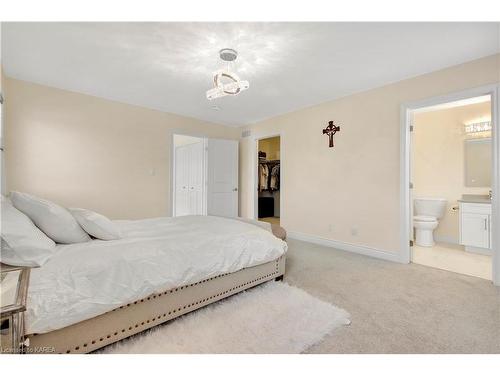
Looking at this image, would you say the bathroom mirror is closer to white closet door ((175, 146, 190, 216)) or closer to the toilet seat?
the toilet seat

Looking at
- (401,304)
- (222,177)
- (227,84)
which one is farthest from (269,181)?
(401,304)

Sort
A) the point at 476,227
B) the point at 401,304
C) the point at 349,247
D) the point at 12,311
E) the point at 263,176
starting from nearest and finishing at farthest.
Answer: the point at 12,311
the point at 401,304
the point at 476,227
the point at 349,247
the point at 263,176

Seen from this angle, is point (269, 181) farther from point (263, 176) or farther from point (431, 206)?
point (431, 206)

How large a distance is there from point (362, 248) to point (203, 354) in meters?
2.78

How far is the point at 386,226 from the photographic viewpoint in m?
3.15

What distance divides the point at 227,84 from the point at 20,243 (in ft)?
5.91

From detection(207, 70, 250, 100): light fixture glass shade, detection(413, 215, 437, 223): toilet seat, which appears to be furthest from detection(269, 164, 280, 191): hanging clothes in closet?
detection(207, 70, 250, 100): light fixture glass shade

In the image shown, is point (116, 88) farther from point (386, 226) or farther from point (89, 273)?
point (386, 226)

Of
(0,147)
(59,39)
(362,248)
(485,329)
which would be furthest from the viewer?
(362,248)

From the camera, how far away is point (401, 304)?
6.37ft

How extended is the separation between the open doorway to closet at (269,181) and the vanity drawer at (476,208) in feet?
12.9

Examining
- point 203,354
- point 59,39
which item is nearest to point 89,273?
point 203,354

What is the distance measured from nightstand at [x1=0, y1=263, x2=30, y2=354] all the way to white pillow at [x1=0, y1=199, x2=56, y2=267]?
0.34ft

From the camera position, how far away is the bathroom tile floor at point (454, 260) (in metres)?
2.74
